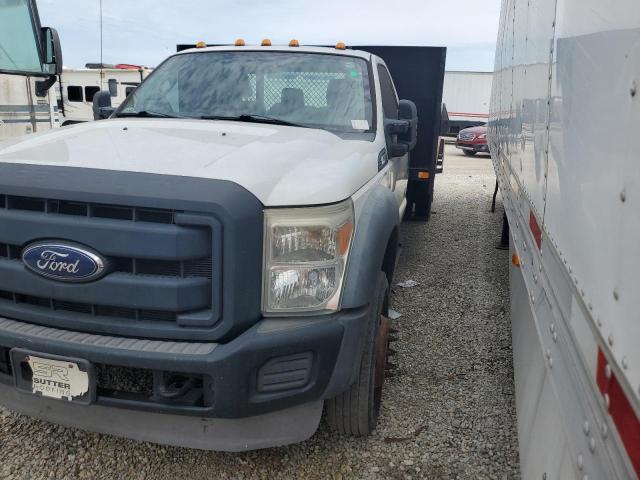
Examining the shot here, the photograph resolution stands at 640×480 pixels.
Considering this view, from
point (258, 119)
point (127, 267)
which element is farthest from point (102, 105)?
point (127, 267)

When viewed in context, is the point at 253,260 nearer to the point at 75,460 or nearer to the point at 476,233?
the point at 75,460

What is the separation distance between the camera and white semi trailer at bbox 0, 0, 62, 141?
18.5ft

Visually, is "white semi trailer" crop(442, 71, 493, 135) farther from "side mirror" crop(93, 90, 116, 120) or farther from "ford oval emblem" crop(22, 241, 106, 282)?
"ford oval emblem" crop(22, 241, 106, 282)

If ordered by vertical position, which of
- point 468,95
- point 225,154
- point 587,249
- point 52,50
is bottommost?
point 587,249

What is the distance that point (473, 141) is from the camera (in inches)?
827

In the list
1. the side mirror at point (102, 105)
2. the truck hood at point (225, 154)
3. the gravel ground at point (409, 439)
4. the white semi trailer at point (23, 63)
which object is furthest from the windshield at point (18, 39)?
the gravel ground at point (409, 439)

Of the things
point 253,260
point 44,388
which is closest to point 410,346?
point 253,260

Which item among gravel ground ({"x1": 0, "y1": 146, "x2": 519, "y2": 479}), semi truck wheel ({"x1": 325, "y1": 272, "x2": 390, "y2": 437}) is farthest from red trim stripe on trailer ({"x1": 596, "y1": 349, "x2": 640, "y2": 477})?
gravel ground ({"x1": 0, "y1": 146, "x2": 519, "y2": 479})

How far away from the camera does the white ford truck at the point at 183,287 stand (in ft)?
6.99

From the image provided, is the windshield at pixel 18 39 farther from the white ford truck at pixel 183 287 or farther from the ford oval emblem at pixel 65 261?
the ford oval emblem at pixel 65 261

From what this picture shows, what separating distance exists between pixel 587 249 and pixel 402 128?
8.29 ft

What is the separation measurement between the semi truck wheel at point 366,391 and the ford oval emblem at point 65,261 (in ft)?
4.09

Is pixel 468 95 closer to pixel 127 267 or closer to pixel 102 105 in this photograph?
pixel 102 105

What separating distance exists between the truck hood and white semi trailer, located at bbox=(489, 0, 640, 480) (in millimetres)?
890
